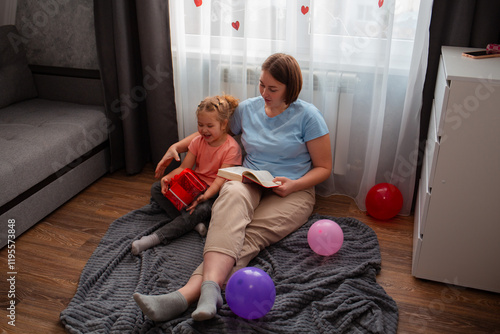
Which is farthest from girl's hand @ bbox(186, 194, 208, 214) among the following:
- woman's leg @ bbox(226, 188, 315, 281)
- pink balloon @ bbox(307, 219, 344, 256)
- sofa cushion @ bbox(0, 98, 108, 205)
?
sofa cushion @ bbox(0, 98, 108, 205)

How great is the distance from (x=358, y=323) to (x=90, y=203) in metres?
1.49

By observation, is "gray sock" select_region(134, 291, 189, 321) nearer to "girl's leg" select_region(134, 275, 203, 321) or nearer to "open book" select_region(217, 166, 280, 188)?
"girl's leg" select_region(134, 275, 203, 321)

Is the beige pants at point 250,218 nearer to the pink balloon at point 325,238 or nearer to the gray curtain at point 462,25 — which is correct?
the pink balloon at point 325,238

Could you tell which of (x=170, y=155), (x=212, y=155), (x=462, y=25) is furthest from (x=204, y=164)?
(x=462, y=25)

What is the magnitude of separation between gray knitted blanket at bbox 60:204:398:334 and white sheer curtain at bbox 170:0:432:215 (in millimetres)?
376

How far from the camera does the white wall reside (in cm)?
275

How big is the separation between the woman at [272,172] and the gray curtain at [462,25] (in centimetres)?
60

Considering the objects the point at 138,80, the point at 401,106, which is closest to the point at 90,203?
the point at 138,80

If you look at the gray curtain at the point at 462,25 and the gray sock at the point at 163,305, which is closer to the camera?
the gray sock at the point at 163,305

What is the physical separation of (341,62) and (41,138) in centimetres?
149

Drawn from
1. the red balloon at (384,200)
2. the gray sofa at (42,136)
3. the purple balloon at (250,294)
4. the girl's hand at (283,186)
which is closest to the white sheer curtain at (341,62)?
the red balloon at (384,200)

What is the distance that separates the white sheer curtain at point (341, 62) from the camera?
6.99 feet

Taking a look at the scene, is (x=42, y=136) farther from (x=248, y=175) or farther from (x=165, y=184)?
(x=248, y=175)

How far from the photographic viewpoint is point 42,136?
7.55 ft
